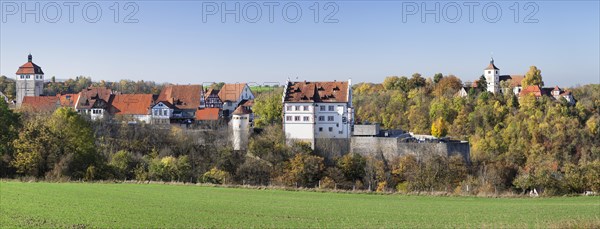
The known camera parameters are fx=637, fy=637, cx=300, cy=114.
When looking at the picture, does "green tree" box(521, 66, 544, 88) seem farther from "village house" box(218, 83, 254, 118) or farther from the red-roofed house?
the red-roofed house

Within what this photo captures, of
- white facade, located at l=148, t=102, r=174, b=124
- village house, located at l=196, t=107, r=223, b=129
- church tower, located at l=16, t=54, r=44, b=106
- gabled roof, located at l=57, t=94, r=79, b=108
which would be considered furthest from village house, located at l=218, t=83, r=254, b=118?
church tower, located at l=16, t=54, r=44, b=106

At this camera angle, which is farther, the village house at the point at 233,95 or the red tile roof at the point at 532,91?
the red tile roof at the point at 532,91

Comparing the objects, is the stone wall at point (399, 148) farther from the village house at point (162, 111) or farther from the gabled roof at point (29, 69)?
the gabled roof at point (29, 69)

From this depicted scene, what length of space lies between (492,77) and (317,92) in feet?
145

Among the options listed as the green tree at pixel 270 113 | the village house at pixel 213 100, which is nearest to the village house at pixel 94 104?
the village house at pixel 213 100

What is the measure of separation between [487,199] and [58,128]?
81.0 feet

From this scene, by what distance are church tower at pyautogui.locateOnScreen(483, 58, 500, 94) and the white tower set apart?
4634 centimetres

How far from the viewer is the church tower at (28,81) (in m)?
66.6

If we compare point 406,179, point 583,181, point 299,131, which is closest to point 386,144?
point 406,179

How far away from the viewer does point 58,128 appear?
1491 inches

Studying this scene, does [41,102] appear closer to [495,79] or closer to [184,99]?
[184,99]

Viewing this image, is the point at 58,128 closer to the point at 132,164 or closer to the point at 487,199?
the point at 132,164

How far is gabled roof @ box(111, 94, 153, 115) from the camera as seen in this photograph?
190 ft

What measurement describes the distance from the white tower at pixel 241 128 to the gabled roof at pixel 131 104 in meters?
11.1
